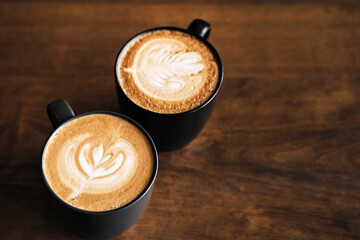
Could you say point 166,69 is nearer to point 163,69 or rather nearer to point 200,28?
point 163,69

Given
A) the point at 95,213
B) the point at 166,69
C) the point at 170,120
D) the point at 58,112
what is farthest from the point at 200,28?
the point at 95,213

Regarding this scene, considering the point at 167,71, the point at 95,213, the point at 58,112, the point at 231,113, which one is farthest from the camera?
the point at 231,113

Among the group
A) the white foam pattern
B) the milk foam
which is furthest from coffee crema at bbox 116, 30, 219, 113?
the white foam pattern

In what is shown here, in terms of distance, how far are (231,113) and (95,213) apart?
0.48 metres

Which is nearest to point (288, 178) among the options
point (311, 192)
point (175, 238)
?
point (311, 192)

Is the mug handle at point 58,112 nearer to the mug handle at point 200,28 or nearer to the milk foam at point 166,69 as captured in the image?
the milk foam at point 166,69

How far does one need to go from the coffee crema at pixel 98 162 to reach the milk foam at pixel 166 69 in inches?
4.2

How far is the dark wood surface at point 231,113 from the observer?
906 millimetres

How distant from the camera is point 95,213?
69 centimetres

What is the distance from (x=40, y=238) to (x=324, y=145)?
0.66 m

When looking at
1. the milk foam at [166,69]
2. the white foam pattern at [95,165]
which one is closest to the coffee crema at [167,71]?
the milk foam at [166,69]

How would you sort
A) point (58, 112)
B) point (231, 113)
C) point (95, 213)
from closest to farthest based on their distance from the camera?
point (95, 213)
point (58, 112)
point (231, 113)

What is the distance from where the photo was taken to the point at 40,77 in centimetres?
106

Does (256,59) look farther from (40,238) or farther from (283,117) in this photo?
(40,238)
